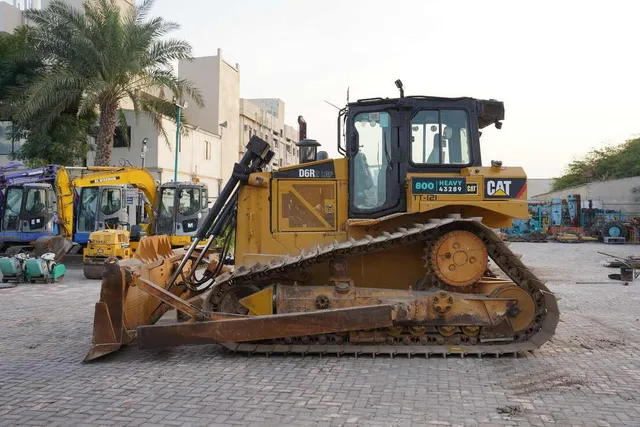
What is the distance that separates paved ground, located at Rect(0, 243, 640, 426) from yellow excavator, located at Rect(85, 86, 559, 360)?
348 millimetres

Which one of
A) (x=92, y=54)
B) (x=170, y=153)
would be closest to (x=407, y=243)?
(x=92, y=54)

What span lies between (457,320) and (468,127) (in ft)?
8.41

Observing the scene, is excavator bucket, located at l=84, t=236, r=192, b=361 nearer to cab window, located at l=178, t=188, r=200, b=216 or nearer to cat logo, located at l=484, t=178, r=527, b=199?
cat logo, located at l=484, t=178, r=527, b=199

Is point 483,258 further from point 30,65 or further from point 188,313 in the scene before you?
point 30,65

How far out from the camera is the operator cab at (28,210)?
19.4m

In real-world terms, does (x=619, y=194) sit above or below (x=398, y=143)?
above

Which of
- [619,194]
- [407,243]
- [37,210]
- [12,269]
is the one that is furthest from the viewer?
[619,194]

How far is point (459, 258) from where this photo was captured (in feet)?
23.4

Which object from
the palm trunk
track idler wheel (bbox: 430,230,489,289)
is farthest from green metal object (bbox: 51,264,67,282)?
track idler wheel (bbox: 430,230,489,289)

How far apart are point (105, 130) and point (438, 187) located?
65.3 ft

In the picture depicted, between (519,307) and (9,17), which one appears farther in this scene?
(9,17)

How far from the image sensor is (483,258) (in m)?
7.11

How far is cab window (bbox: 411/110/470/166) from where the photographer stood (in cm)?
774

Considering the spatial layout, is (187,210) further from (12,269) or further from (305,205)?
(305,205)
